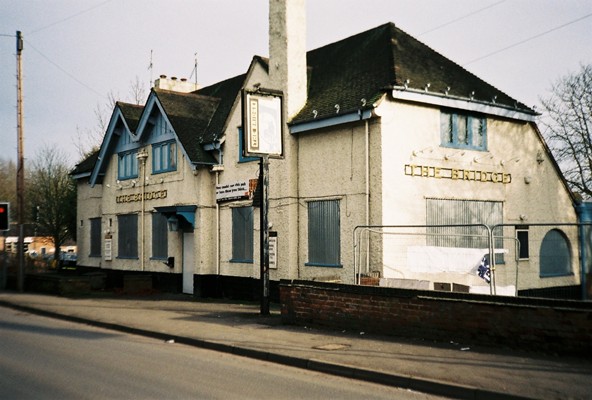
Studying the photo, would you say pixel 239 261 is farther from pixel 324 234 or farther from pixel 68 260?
pixel 68 260

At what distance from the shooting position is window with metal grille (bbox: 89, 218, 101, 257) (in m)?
31.0

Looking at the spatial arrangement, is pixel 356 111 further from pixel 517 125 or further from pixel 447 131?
pixel 517 125

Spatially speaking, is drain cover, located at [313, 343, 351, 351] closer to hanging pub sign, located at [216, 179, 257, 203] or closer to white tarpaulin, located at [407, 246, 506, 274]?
white tarpaulin, located at [407, 246, 506, 274]

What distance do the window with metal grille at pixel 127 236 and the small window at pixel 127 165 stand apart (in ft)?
5.86

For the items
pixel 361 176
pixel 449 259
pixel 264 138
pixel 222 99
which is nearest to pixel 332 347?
pixel 449 259

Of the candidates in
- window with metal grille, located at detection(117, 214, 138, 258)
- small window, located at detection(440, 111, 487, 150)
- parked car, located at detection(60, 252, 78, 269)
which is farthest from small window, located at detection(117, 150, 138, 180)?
parked car, located at detection(60, 252, 78, 269)

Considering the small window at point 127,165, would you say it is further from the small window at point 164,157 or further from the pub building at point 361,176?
the pub building at point 361,176

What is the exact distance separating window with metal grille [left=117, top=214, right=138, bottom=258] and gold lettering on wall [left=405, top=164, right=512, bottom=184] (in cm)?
1440

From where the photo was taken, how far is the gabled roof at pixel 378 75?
17.4 m

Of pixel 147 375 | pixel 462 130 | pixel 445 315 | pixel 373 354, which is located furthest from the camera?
pixel 462 130

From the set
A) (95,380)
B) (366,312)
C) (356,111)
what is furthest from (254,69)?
(95,380)

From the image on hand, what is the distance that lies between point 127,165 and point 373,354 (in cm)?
2015

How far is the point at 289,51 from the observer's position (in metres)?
19.1

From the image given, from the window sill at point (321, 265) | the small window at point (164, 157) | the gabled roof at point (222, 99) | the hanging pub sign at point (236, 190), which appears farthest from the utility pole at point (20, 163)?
the window sill at point (321, 265)
